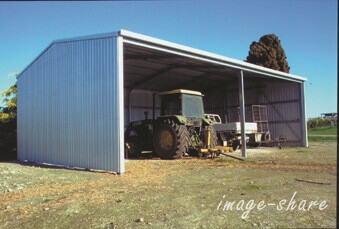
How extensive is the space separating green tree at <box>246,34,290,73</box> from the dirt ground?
24.6m

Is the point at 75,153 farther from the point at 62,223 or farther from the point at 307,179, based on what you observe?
the point at 307,179

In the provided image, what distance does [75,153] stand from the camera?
32.1 feet

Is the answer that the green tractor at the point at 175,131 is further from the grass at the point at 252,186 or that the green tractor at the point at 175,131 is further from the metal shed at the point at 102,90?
the grass at the point at 252,186

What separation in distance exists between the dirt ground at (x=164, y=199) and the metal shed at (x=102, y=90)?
1.72 m

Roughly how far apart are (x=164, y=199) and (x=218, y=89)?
17939 mm

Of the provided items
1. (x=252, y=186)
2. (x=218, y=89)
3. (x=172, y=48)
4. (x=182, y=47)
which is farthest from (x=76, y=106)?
(x=218, y=89)

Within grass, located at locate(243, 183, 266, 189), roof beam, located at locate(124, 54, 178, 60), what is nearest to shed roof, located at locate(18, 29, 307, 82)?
roof beam, located at locate(124, 54, 178, 60)

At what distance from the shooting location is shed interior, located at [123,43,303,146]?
16.2 m

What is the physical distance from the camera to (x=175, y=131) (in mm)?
10922

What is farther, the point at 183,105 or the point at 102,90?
the point at 183,105

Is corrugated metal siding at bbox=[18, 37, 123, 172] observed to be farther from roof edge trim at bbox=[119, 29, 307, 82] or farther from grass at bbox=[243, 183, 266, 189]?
grass at bbox=[243, 183, 266, 189]

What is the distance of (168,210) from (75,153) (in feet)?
21.0

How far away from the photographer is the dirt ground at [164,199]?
363cm

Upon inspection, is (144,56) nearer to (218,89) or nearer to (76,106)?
(76,106)
